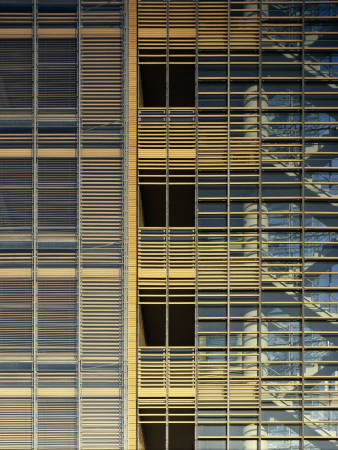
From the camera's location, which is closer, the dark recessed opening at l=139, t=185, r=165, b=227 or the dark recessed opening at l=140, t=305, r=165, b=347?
the dark recessed opening at l=139, t=185, r=165, b=227

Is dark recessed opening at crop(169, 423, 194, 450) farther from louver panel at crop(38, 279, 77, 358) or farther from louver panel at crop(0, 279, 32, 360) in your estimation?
louver panel at crop(0, 279, 32, 360)

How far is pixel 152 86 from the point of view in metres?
10.8

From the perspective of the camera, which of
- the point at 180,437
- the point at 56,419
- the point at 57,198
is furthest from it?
the point at 180,437

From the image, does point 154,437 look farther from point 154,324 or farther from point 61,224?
point 61,224

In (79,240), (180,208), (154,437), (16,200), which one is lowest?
(154,437)

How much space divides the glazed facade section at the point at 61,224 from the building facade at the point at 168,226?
35mm

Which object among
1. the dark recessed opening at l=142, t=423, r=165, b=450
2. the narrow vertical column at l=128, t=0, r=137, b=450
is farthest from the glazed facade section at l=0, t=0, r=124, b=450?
the dark recessed opening at l=142, t=423, r=165, b=450

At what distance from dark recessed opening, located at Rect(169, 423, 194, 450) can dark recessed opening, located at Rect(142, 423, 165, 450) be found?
0.70ft

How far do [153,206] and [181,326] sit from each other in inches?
130

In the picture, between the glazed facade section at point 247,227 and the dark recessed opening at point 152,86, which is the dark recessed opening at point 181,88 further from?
the glazed facade section at point 247,227

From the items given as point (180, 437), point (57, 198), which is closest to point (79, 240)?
point (57, 198)

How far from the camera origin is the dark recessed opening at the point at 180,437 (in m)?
10.7

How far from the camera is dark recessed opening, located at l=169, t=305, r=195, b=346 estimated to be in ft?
35.7

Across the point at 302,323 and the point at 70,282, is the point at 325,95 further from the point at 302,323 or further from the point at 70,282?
the point at 70,282
